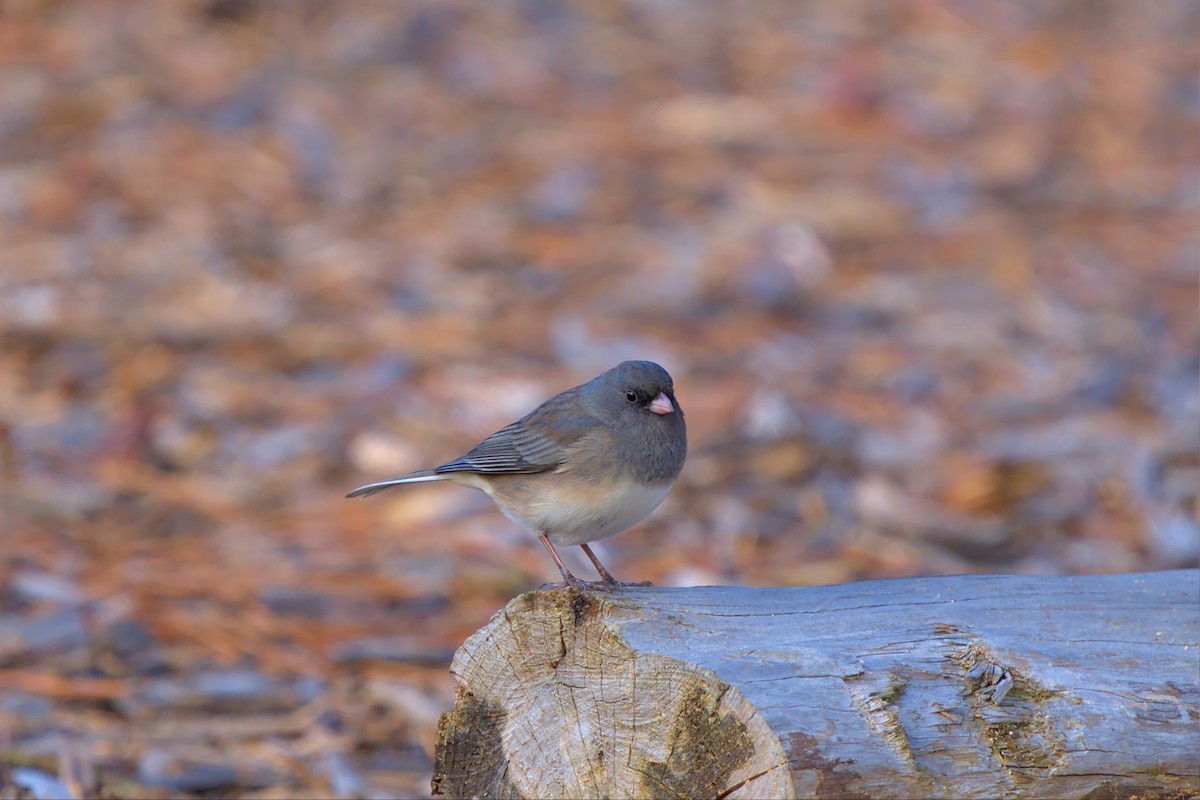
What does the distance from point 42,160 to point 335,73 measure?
1.58 m

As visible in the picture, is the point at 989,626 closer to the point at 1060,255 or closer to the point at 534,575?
the point at 534,575

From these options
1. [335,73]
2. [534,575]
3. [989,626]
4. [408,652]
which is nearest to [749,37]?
[335,73]

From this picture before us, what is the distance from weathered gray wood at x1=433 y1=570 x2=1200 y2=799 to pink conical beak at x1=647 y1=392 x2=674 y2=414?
0.76 m

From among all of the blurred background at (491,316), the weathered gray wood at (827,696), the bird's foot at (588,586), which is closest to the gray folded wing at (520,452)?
the bird's foot at (588,586)

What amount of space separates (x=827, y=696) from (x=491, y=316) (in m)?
3.56

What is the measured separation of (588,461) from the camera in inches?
123

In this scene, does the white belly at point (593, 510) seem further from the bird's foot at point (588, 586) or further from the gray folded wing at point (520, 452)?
the bird's foot at point (588, 586)

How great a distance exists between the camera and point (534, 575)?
4.32 metres

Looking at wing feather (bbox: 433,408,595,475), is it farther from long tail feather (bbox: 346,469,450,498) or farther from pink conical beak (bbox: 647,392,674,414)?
Result: pink conical beak (bbox: 647,392,674,414)

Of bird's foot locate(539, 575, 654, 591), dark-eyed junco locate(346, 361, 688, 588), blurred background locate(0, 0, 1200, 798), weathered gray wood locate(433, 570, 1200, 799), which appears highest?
blurred background locate(0, 0, 1200, 798)

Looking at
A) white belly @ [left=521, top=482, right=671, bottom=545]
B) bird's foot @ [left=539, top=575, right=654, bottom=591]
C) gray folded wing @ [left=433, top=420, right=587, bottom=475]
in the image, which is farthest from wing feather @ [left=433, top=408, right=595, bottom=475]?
bird's foot @ [left=539, top=575, right=654, bottom=591]

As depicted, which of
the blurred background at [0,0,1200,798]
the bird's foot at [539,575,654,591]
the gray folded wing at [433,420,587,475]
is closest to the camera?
the bird's foot at [539,575,654,591]

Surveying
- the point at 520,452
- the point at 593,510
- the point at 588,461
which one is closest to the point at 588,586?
the point at 593,510

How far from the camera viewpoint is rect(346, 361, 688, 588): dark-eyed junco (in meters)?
3.07
